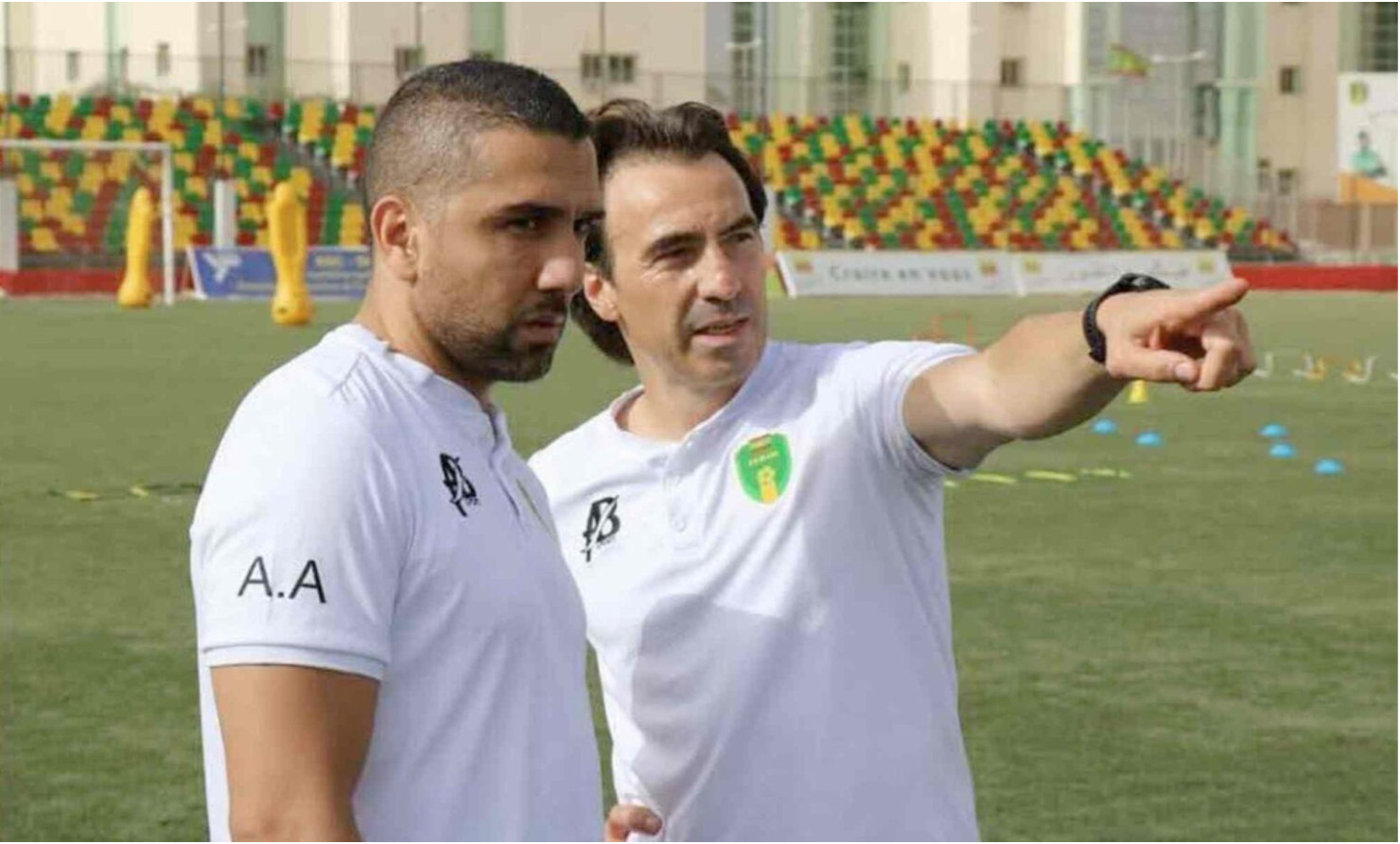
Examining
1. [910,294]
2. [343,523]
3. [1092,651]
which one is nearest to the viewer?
[343,523]

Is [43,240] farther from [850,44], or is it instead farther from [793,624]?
[793,624]

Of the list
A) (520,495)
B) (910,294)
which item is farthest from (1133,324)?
(910,294)

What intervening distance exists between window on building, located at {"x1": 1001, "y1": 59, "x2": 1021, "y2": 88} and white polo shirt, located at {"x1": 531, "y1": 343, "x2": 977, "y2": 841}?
61694mm

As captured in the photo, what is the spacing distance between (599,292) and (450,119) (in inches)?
43.6

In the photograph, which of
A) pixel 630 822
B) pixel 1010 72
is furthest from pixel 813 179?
pixel 630 822

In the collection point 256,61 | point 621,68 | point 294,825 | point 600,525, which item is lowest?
point 294,825

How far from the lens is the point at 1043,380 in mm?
3418

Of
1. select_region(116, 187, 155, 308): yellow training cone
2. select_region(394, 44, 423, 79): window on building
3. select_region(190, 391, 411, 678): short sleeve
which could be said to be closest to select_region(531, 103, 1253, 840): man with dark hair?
select_region(190, 391, 411, 678): short sleeve

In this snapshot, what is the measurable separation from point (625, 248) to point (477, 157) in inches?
40.2

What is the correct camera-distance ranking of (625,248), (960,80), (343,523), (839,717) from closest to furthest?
(343,523)
(839,717)
(625,248)
(960,80)

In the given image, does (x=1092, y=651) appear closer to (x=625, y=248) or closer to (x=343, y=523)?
(x=625, y=248)

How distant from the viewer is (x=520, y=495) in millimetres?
2859

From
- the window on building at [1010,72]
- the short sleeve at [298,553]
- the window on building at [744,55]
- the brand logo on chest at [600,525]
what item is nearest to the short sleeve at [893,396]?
the brand logo on chest at [600,525]

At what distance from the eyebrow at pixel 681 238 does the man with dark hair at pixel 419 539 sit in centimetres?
86
